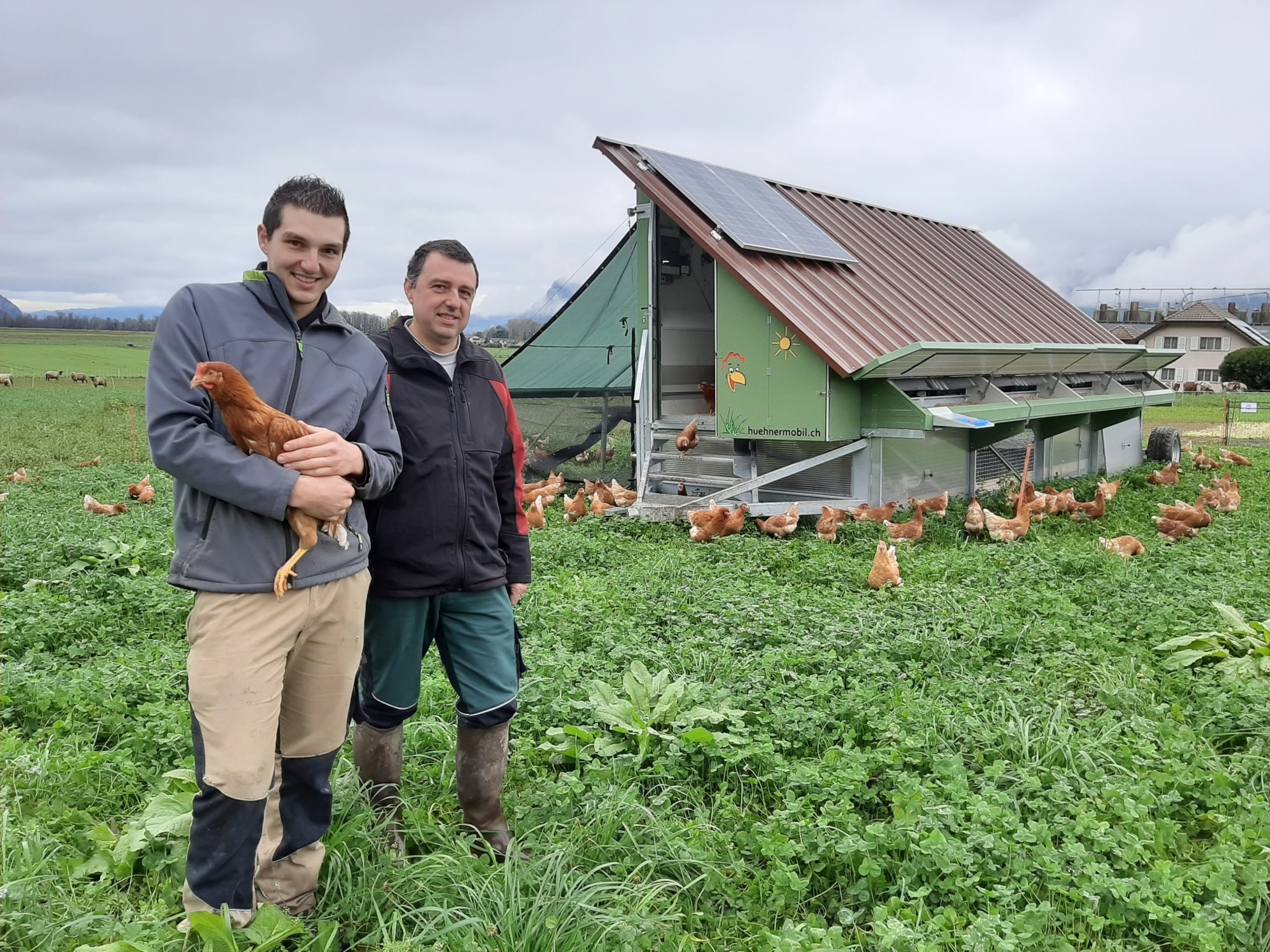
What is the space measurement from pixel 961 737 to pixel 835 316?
19.6 feet

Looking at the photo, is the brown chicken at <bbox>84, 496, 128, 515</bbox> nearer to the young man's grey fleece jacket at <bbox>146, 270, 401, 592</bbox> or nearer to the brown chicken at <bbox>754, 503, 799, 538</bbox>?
the brown chicken at <bbox>754, 503, 799, 538</bbox>

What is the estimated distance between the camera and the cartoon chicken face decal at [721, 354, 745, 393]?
891 cm

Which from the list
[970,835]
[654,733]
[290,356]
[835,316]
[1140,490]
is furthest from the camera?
[1140,490]

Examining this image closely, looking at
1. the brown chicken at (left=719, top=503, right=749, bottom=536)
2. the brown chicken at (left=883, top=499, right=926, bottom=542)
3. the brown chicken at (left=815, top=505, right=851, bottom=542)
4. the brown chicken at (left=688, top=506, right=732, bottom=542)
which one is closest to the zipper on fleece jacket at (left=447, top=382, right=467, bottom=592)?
the brown chicken at (left=688, top=506, right=732, bottom=542)

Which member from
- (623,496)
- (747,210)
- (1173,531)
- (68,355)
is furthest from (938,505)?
(68,355)

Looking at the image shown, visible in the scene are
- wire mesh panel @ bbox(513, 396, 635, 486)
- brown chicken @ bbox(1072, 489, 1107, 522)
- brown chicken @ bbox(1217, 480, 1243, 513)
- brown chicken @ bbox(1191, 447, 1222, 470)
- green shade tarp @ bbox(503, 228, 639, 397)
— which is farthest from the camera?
brown chicken @ bbox(1191, 447, 1222, 470)

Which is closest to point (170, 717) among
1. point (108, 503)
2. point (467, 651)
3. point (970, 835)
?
point (467, 651)

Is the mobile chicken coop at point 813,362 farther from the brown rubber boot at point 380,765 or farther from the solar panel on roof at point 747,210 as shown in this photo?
the brown rubber boot at point 380,765

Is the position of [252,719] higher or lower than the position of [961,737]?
higher

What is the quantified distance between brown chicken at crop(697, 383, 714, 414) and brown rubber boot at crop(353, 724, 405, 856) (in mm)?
8492

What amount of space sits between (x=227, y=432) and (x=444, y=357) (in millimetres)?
856

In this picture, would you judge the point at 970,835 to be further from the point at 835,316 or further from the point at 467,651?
the point at 835,316

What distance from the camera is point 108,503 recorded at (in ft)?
33.5

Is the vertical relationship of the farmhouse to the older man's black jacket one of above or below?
above
